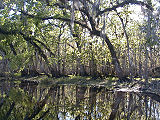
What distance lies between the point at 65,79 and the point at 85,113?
14.7m

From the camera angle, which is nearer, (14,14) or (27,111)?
(27,111)

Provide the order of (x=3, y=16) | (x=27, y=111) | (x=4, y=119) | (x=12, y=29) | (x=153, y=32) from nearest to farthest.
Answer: (x=4, y=119) → (x=27, y=111) → (x=153, y=32) → (x=3, y=16) → (x=12, y=29)

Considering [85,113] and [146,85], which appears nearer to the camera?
[85,113]

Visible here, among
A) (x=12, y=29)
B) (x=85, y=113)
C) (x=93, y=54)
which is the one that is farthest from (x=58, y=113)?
(x=93, y=54)

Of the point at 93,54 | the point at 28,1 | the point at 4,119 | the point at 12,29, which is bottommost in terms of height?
the point at 4,119

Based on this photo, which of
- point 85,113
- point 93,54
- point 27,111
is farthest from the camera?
point 93,54

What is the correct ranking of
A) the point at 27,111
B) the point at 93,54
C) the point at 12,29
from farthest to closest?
the point at 93,54 < the point at 12,29 < the point at 27,111

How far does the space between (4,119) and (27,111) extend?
4.51ft

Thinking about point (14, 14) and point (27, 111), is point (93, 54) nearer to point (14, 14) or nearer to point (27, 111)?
point (14, 14)

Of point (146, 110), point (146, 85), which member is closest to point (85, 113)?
point (146, 110)

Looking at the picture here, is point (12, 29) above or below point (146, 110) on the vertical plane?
above

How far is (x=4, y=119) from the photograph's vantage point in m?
7.86

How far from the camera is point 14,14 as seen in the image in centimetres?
1812

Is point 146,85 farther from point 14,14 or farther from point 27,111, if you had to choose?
point 14,14
